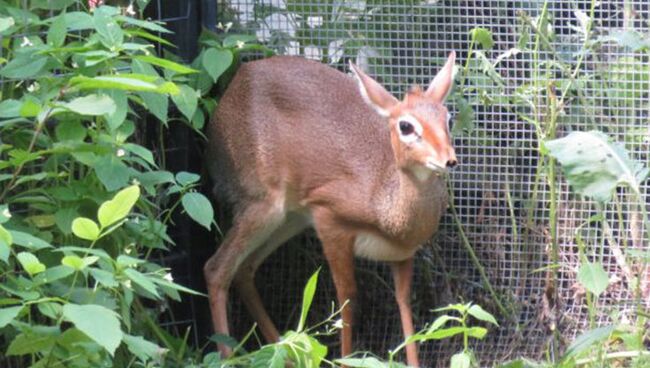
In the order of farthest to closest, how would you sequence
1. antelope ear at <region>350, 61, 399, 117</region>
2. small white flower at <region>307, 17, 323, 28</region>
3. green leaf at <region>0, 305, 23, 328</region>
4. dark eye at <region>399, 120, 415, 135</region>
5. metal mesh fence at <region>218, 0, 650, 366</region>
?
small white flower at <region>307, 17, 323, 28</region> < metal mesh fence at <region>218, 0, 650, 366</region> < antelope ear at <region>350, 61, 399, 117</region> < dark eye at <region>399, 120, 415, 135</region> < green leaf at <region>0, 305, 23, 328</region>

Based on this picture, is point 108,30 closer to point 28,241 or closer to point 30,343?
point 28,241

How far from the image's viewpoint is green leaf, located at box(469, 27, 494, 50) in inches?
240

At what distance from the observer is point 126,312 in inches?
202

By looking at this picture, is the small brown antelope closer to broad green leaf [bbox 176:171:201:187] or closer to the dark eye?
the dark eye

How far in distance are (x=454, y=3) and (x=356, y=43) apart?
1.56 feet

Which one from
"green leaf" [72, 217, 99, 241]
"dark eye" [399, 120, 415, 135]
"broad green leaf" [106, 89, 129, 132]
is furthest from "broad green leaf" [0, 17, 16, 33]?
"dark eye" [399, 120, 415, 135]

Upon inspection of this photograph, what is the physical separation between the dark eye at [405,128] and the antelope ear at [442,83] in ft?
0.60

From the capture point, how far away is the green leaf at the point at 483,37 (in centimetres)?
610

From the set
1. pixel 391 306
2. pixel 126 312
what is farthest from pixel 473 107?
pixel 126 312

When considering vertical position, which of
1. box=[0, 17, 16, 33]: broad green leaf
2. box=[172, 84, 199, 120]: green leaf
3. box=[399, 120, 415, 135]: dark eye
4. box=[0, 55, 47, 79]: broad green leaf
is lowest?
box=[399, 120, 415, 135]: dark eye

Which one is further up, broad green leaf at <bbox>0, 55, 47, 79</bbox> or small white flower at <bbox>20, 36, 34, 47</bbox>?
small white flower at <bbox>20, 36, 34, 47</bbox>

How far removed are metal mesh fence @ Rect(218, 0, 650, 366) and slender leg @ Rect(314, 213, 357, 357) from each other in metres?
0.52

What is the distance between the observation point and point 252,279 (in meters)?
6.69

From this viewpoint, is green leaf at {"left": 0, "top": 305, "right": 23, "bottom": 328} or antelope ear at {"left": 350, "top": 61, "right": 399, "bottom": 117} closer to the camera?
green leaf at {"left": 0, "top": 305, "right": 23, "bottom": 328}
